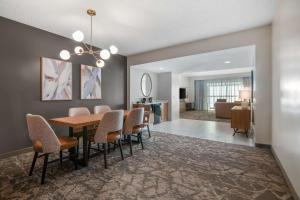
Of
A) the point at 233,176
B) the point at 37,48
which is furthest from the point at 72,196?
the point at 37,48

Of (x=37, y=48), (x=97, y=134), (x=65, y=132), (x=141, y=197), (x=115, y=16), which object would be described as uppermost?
(x=115, y=16)

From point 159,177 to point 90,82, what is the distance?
3301 mm

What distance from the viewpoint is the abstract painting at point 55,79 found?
352 cm

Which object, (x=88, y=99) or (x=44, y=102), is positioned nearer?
(x=44, y=102)

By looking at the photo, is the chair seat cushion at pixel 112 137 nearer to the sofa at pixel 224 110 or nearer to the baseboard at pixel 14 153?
the baseboard at pixel 14 153

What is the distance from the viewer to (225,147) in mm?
3537

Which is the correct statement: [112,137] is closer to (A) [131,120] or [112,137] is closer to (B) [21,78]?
(A) [131,120]

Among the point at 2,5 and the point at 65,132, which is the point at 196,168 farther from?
the point at 2,5

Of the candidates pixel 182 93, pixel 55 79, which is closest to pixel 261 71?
pixel 55 79

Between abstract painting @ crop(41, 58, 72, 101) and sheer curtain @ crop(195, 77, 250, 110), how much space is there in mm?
9379

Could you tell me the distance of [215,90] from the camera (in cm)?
1100

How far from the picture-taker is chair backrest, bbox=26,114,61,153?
2.07m

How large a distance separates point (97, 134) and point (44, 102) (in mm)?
1858

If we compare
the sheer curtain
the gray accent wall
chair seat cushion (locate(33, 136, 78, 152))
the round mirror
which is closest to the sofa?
the sheer curtain
